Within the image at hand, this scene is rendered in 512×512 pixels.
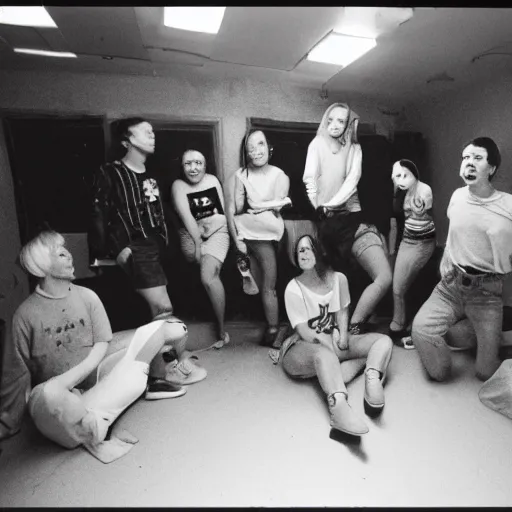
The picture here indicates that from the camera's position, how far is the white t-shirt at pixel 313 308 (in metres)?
2.12

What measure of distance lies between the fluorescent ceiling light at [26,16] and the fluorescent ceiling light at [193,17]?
51cm

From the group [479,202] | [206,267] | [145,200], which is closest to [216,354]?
[206,267]

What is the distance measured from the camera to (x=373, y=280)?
2.21m

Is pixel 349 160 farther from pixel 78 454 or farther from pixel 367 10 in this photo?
pixel 78 454

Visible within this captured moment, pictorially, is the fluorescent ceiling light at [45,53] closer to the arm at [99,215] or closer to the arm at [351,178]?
the arm at [99,215]

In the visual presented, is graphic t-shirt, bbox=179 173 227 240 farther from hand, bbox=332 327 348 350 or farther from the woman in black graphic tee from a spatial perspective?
hand, bbox=332 327 348 350

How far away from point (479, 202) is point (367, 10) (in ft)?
3.42

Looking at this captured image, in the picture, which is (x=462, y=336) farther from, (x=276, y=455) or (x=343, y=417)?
(x=276, y=455)

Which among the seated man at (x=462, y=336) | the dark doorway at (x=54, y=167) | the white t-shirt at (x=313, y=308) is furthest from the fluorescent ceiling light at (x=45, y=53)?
the seated man at (x=462, y=336)

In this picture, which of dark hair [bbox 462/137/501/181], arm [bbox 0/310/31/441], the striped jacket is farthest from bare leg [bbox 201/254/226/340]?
dark hair [bbox 462/137/501/181]

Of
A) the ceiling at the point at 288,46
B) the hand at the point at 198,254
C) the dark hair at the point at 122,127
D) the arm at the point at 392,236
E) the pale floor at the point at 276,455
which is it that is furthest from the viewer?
the arm at the point at 392,236

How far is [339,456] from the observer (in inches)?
74.5

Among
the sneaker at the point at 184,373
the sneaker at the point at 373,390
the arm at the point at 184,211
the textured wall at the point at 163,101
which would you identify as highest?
the textured wall at the point at 163,101

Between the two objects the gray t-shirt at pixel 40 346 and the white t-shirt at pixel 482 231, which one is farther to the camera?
the white t-shirt at pixel 482 231
